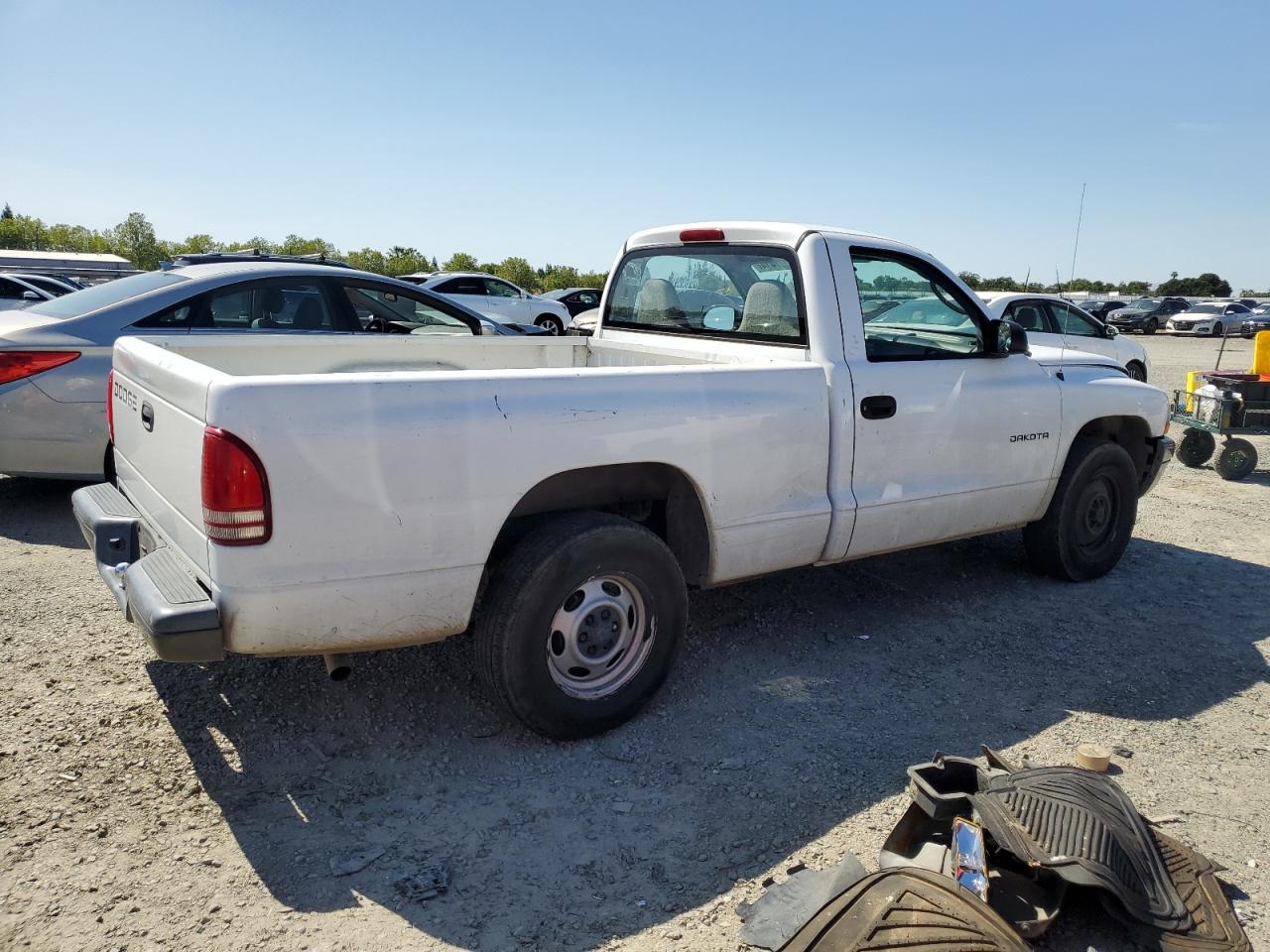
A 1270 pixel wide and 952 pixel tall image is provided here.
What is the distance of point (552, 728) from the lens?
3.39m

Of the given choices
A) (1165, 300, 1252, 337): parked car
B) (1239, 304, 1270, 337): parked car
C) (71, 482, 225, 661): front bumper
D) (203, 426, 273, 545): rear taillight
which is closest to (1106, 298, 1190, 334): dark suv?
(1165, 300, 1252, 337): parked car

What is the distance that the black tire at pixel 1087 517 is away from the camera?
5246mm

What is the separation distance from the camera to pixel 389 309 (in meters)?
6.89

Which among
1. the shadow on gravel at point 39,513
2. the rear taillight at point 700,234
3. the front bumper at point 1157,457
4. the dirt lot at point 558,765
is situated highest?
the rear taillight at point 700,234

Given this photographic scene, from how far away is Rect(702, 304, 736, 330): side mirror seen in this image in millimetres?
4568

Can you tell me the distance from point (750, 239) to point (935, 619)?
2214 millimetres

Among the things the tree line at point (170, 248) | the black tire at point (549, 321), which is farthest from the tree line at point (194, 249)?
the black tire at point (549, 321)

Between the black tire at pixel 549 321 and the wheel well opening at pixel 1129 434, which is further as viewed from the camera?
the black tire at pixel 549 321

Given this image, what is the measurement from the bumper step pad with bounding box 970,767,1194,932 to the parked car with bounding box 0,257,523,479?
15.3 ft

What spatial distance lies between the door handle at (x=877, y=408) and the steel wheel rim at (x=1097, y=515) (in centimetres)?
189

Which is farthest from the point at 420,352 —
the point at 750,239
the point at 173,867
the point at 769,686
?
the point at 173,867

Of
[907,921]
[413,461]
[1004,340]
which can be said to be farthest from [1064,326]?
[907,921]

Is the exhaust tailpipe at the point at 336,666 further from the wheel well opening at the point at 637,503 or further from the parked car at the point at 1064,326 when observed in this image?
the parked car at the point at 1064,326

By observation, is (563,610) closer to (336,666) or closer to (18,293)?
(336,666)
